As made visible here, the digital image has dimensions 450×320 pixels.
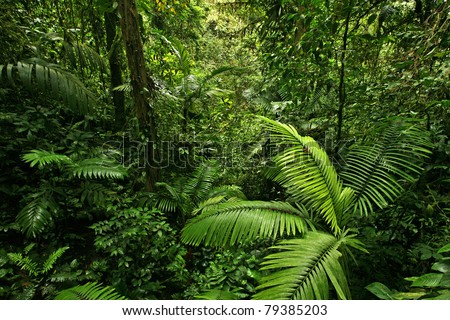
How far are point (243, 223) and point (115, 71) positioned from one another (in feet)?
11.4

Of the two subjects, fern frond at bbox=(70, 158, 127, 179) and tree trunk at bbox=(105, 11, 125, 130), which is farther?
tree trunk at bbox=(105, 11, 125, 130)

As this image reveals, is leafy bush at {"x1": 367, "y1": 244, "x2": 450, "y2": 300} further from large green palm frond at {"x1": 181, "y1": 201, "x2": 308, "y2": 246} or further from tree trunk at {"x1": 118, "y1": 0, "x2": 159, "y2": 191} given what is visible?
tree trunk at {"x1": 118, "y1": 0, "x2": 159, "y2": 191}

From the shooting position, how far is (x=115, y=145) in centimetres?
374

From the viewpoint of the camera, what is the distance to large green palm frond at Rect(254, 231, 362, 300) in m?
1.36

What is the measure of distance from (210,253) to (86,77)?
3810mm

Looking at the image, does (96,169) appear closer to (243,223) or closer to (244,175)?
(243,223)

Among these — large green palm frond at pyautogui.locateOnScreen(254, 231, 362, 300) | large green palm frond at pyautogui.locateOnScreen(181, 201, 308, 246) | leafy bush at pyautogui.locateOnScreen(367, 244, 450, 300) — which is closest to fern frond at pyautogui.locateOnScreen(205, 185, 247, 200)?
large green palm frond at pyautogui.locateOnScreen(181, 201, 308, 246)

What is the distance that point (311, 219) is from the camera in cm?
203

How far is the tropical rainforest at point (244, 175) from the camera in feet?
6.19

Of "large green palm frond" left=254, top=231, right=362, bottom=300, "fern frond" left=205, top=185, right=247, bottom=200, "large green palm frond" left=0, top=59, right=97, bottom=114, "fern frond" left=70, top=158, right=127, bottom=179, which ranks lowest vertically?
"large green palm frond" left=254, top=231, right=362, bottom=300

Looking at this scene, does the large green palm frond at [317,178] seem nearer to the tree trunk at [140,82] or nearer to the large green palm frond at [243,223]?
the large green palm frond at [243,223]

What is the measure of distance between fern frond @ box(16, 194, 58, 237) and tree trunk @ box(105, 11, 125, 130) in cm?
197

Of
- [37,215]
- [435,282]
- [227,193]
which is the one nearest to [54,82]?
[37,215]
